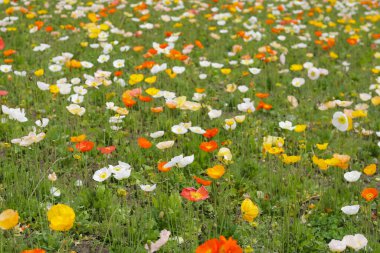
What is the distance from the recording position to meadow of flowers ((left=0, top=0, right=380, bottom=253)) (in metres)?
2.97

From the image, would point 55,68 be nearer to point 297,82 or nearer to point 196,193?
point 297,82

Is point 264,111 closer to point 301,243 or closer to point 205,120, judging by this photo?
point 205,120

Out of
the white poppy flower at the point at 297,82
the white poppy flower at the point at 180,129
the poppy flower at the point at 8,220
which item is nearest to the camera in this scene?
the poppy flower at the point at 8,220

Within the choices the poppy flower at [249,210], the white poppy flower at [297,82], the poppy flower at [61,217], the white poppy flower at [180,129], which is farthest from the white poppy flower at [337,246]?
the white poppy flower at [297,82]

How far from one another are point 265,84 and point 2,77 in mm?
2853

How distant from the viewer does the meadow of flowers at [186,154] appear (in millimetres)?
2975

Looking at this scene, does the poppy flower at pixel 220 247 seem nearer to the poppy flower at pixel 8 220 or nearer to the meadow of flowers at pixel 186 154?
the meadow of flowers at pixel 186 154

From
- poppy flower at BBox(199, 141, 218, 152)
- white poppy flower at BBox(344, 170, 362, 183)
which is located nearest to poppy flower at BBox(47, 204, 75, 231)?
poppy flower at BBox(199, 141, 218, 152)

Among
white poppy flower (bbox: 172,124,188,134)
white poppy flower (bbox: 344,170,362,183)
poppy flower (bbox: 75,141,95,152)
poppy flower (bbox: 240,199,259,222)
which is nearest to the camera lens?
poppy flower (bbox: 240,199,259,222)

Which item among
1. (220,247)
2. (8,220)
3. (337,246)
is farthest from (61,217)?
(337,246)

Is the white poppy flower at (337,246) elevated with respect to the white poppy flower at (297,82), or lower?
elevated

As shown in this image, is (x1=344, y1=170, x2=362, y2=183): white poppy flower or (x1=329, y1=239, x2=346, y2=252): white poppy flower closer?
(x1=329, y1=239, x2=346, y2=252): white poppy flower

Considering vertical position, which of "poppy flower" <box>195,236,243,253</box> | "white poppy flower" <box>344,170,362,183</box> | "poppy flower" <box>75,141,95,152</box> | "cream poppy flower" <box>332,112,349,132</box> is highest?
"poppy flower" <box>195,236,243,253</box>

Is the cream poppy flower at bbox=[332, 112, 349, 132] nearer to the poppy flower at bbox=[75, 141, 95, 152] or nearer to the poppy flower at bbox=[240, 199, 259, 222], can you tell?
the poppy flower at bbox=[240, 199, 259, 222]
